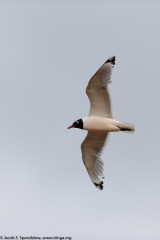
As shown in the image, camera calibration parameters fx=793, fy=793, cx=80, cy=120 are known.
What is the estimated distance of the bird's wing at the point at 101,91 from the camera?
51.7ft

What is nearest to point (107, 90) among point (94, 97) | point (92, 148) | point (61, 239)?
point (94, 97)

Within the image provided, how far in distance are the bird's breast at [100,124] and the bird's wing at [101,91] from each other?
180 millimetres

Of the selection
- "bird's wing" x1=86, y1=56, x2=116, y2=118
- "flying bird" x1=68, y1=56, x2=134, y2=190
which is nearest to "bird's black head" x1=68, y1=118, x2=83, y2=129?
"flying bird" x1=68, y1=56, x2=134, y2=190

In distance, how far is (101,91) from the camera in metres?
15.9

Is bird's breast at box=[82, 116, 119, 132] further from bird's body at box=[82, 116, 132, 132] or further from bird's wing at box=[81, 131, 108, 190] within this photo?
bird's wing at box=[81, 131, 108, 190]

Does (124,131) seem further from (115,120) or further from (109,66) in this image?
(109,66)

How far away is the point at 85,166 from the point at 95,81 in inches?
72.7

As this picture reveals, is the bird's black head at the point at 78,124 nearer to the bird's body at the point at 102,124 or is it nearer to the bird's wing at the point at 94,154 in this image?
the bird's body at the point at 102,124

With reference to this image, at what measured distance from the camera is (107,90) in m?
15.9

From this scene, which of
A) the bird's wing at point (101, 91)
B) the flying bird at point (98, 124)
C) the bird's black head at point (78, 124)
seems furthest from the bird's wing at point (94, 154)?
the bird's wing at point (101, 91)

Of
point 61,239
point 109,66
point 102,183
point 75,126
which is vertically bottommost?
point 61,239

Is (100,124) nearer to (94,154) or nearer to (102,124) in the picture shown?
(102,124)

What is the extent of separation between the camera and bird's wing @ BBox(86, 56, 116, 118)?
51.7 ft

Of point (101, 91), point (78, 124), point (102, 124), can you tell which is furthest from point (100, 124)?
point (101, 91)
